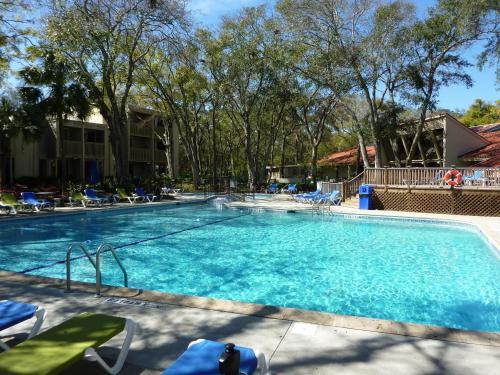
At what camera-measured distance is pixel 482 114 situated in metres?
50.8

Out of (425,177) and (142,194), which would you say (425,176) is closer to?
(425,177)

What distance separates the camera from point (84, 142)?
30.0 meters

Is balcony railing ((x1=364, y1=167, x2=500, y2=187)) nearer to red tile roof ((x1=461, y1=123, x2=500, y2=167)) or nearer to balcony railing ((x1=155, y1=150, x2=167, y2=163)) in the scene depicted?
red tile roof ((x1=461, y1=123, x2=500, y2=167))

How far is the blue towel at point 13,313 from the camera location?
362cm

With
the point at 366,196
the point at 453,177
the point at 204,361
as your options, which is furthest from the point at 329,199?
the point at 204,361

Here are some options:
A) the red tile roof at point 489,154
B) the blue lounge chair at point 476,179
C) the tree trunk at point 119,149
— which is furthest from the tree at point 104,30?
the red tile roof at point 489,154

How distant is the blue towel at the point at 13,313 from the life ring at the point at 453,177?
17.1 m

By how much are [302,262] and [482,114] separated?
51.5m

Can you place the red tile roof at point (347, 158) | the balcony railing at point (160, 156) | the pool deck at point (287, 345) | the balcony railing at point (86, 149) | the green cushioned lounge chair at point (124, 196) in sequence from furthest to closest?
the balcony railing at point (160, 156), the red tile roof at point (347, 158), the balcony railing at point (86, 149), the green cushioned lounge chair at point (124, 196), the pool deck at point (287, 345)

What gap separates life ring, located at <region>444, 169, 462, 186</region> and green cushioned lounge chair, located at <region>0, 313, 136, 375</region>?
1668cm

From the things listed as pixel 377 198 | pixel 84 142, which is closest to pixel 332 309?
pixel 377 198

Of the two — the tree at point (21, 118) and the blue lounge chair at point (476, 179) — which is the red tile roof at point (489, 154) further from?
the tree at point (21, 118)

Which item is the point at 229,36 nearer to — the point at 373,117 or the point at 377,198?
the point at 373,117

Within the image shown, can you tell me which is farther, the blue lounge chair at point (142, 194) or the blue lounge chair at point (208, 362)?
the blue lounge chair at point (142, 194)
